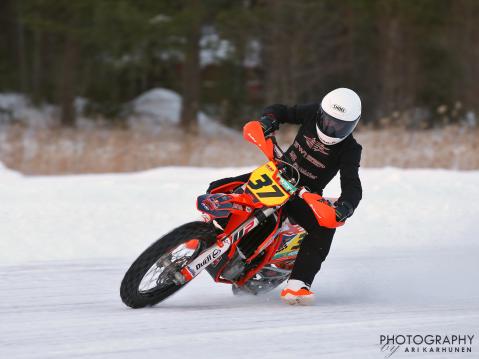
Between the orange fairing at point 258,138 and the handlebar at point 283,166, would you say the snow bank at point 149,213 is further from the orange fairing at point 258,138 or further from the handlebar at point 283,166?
the orange fairing at point 258,138

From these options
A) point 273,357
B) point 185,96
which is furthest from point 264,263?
point 185,96

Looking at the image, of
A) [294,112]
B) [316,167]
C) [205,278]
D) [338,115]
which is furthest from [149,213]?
[338,115]

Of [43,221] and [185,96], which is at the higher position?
[43,221]

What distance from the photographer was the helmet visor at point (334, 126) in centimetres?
550

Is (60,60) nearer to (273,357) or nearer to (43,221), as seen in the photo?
(43,221)

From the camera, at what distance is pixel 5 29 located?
81.7 ft

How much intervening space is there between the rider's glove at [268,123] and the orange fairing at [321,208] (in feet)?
3.00

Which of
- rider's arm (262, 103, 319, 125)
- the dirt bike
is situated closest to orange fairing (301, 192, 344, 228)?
the dirt bike

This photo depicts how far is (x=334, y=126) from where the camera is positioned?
5543 millimetres

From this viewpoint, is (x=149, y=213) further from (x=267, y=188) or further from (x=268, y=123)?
(x=267, y=188)

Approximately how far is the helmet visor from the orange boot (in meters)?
1.09

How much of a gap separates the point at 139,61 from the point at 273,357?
1735 cm

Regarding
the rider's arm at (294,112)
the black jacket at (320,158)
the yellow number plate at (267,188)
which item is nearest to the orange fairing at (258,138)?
the yellow number plate at (267,188)

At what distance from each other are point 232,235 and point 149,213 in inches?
131
